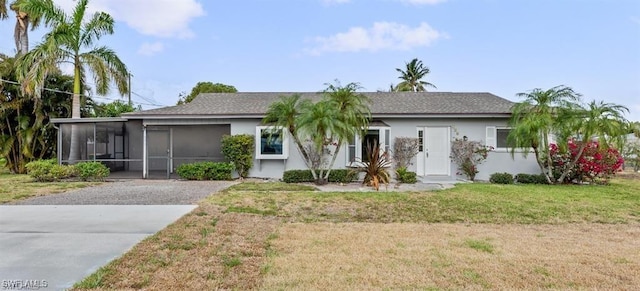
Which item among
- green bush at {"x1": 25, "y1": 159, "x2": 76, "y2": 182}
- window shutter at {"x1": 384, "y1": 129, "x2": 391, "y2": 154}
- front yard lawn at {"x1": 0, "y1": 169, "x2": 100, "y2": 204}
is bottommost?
front yard lawn at {"x1": 0, "y1": 169, "x2": 100, "y2": 204}

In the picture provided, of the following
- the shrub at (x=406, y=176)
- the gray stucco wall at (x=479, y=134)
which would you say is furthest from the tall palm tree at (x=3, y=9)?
the shrub at (x=406, y=176)

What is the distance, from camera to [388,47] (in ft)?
73.2

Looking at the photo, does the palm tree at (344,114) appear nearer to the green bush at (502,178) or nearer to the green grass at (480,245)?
the green bush at (502,178)

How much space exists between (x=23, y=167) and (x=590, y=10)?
24143 mm

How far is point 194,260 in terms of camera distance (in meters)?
4.40

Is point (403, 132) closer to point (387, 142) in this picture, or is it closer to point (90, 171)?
point (387, 142)

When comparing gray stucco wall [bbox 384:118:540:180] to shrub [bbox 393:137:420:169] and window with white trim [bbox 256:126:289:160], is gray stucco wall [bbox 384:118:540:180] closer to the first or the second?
shrub [bbox 393:137:420:169]

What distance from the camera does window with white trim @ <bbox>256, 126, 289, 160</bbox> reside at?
44.3ft

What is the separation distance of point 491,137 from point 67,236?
13.2m

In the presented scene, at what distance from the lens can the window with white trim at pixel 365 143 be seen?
13.4m

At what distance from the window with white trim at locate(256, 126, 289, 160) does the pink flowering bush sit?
940cm

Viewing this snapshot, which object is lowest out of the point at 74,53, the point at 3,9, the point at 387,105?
the point at 387,105

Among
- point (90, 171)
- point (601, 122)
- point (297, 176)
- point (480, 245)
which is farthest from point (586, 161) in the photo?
point (90, 171)

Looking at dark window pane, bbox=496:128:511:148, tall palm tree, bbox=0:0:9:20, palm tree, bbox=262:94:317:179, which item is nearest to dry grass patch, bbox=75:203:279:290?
palm tree, bbox=262:94:317:179
